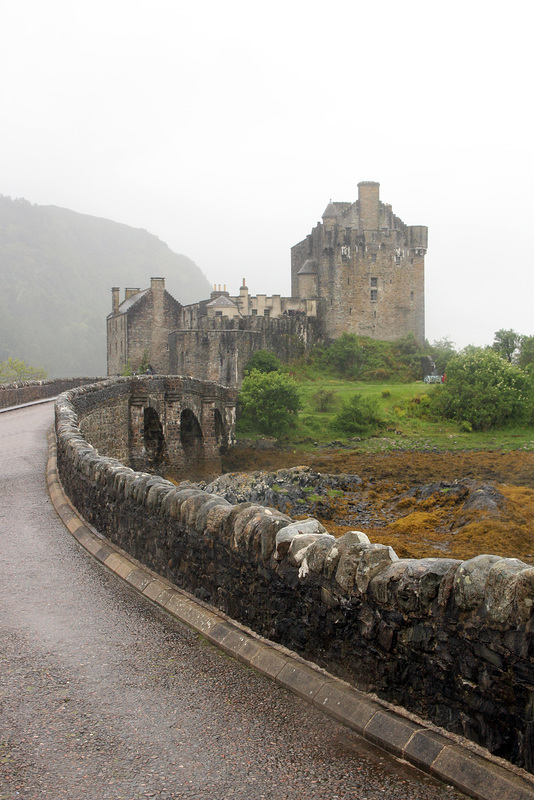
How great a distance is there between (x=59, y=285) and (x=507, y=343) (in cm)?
11933

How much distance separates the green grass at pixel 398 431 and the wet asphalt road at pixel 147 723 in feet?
128

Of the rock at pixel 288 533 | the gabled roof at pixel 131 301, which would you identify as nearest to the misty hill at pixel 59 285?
the gabled roof at pixel 131 301

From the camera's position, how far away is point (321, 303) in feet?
226

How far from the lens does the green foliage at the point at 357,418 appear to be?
48344mm

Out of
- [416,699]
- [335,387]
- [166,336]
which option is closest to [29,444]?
[416,699]

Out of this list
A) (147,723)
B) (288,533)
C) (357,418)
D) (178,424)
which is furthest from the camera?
(357,418)

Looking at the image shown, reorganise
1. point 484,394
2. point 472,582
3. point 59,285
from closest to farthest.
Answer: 1. point 472,582
2. point 484,394
3. point 59,285

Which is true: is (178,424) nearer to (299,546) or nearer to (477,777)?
(299,546)

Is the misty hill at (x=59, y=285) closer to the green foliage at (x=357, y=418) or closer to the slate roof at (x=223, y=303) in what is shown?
the slate roof at (x=223, y=303)

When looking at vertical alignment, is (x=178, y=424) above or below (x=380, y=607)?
below

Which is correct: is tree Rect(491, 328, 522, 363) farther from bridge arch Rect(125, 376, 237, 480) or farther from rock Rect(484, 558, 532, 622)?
rock Rect(484, 558, 532, 622)

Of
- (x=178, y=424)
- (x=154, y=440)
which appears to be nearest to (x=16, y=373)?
(x=154, y=440)

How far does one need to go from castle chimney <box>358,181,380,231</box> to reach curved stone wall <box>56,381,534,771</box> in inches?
2577

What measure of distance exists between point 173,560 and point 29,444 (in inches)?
484
